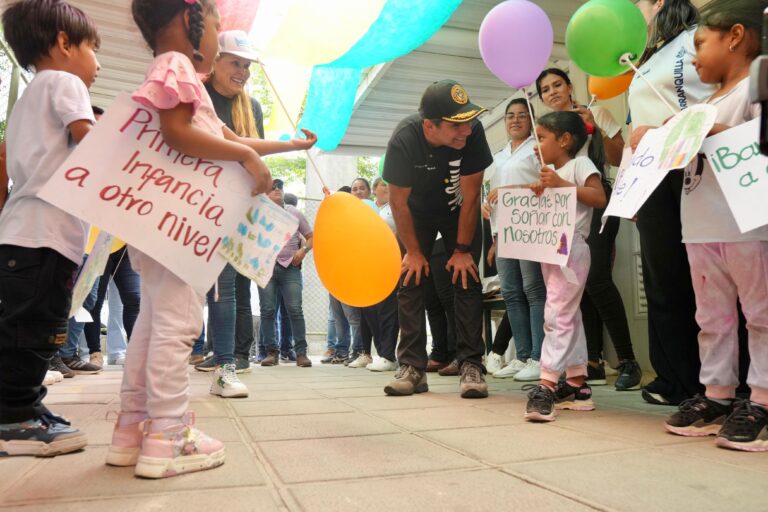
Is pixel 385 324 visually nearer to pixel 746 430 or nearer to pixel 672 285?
pixel 672 285

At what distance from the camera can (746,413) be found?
Answer: 1.64m

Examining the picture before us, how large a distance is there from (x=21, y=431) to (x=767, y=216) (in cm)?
213

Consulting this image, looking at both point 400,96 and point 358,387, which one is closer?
point 358,387

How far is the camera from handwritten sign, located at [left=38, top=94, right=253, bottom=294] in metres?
1.39

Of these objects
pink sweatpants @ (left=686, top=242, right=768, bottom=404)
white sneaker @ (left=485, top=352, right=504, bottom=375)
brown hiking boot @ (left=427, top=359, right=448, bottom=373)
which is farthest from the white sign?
brown hiking boot @ (left=427, top=359, right=448, bottom=373)

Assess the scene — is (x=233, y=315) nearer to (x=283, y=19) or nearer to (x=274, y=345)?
(x=283, y=19)

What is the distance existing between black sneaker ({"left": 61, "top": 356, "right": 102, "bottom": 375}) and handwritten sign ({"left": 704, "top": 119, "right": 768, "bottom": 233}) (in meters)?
4.08

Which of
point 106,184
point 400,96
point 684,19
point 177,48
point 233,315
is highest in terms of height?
point 400,96

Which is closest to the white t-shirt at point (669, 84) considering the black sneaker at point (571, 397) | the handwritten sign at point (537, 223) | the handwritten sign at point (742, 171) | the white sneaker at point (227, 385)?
the handwritten sign at point (537, 223)

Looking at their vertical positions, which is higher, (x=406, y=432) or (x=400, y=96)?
(x=400, y=96)

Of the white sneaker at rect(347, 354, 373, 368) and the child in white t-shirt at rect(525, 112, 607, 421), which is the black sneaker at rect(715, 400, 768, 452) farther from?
the white sneaker at rect(347, 354, 373, 368)

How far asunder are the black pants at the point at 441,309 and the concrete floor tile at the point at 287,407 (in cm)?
179

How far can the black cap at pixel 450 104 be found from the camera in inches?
104

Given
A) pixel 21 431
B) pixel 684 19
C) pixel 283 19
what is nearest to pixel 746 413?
pixel 684 19
